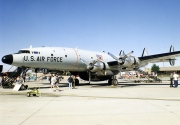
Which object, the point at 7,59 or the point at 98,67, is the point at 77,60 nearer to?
Answer: the point at 98,67

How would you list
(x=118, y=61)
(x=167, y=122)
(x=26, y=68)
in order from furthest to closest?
1. (x=118, y=61)
2. (x=26, y=68)
3. (x=167, y=122)

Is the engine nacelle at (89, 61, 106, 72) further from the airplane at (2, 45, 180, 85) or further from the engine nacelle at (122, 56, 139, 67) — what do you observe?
the engine nacelle at (122, 56, 139, 67)

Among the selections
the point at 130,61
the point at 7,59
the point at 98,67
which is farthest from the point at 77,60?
the point at 7,59

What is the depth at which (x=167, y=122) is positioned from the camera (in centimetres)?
623

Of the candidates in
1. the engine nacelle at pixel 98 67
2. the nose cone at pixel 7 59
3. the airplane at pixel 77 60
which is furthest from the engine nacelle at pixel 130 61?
the nose cone at pixel 7 59

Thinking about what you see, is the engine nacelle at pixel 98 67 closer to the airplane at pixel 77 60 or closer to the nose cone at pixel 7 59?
the airplane at pixel 77 60

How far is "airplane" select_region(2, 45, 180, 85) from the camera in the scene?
1968 cm

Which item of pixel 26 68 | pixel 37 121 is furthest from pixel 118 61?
pixel 37 121

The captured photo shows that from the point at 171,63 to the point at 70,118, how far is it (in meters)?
27.3

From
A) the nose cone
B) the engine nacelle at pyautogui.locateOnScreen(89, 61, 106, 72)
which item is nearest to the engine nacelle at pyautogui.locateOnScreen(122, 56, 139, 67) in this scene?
the engine nacelle at pyautogui.locateOnScreen(89, 61, 106, 72)

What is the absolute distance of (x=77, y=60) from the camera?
23.4m

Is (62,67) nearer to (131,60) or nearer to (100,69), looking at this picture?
(100,69)

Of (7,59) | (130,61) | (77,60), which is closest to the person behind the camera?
(7,59)

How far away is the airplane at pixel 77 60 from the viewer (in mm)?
19678
